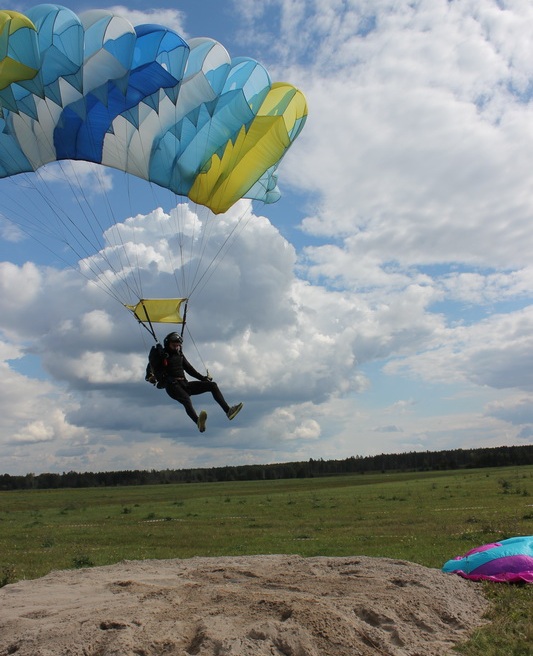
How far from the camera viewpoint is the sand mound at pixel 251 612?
6.74 meters

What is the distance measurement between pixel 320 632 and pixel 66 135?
398 inches

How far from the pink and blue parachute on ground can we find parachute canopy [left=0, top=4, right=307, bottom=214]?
8401 millimetres

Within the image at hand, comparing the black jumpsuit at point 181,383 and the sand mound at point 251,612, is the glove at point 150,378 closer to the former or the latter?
the black jumpsuit at point 181,383

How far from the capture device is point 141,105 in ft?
40.0

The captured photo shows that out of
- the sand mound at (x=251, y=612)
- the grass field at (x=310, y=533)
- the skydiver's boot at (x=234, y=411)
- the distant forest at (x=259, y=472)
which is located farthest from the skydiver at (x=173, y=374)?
the distant forest at (x=259, y=472)

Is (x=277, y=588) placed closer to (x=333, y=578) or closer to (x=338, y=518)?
(x=333, y=578)

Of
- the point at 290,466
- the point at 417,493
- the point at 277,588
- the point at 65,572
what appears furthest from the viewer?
the point at 290,466

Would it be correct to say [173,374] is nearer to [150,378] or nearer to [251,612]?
[150,378]

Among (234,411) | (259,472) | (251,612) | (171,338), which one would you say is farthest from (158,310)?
(259,472)

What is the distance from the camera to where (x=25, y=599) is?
30.4 feet

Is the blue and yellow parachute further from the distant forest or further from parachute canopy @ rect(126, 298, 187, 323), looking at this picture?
the distant forest

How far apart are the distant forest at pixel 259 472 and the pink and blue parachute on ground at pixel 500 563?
79476 mm

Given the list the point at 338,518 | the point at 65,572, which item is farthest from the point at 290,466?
the point at 65,572

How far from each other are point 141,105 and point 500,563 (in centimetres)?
1017
